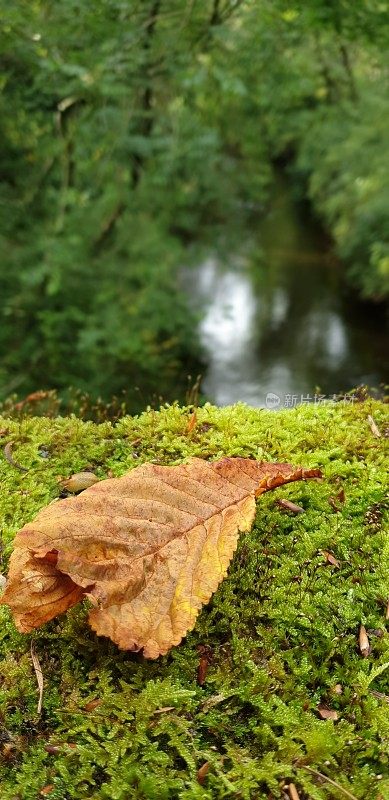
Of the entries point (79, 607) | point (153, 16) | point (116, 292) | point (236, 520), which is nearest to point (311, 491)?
point (236, 520)

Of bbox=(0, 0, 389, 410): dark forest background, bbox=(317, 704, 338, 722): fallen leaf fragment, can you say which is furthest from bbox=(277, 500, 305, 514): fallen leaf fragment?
bbox=(0, 0, 389, 410): dark forest background

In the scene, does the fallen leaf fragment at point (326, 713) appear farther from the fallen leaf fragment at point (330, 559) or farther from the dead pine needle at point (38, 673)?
the dead pine needle at point (38, 673)

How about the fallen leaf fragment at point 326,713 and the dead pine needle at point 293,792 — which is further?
the fallen leaf fragment at point 326,713

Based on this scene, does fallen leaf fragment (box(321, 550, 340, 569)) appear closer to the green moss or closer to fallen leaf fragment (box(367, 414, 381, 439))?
the green moss

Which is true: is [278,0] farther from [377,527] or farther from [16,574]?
[16,574]

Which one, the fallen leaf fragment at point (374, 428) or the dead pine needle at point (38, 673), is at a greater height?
the fallen leaf fragment at point (374, 428)

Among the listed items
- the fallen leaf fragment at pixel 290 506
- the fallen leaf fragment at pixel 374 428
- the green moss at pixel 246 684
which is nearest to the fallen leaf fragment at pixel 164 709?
the green moss at pixel 246 684
